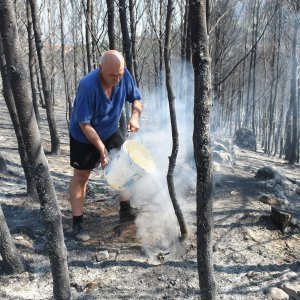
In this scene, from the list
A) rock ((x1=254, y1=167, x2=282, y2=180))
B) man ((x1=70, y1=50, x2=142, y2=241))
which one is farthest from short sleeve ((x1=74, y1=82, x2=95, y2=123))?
rock ((x1=254, y1=167, x2=282, y2=180))

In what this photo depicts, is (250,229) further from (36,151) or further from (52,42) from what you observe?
(52,42)

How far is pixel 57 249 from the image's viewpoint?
2014 mm

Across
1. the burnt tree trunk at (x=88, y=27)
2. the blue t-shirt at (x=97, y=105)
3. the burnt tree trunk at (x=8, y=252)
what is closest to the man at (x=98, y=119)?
the blue t-shirt at (x=97, y=105)

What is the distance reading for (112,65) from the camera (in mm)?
2500

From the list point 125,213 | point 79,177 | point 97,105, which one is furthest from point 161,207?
point 97,105

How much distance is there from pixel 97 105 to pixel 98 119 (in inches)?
6.1

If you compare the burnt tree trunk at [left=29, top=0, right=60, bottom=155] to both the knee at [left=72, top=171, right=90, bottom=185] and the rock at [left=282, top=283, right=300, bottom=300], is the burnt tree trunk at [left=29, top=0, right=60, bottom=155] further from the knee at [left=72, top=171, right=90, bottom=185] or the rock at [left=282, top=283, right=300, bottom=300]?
the rock at [left=282, top=283, right=300, bottom=300]

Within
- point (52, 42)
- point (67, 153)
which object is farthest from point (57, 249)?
point (52, 42)

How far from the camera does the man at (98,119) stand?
257 cm

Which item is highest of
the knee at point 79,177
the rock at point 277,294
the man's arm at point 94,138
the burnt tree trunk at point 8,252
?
the man's arm at point 94,138

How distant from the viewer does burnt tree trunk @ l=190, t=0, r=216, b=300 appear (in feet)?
5.19

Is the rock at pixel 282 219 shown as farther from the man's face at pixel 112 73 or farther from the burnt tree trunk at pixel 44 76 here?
the burnt tree trunk at pixel 44 76

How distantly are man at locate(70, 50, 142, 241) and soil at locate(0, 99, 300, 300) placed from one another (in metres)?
0.31

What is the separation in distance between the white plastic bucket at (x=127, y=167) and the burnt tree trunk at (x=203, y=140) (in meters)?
0.79
